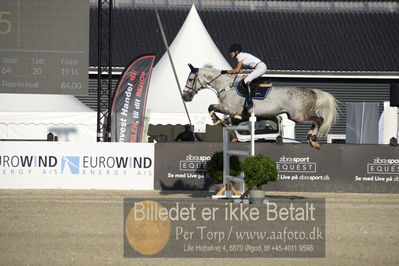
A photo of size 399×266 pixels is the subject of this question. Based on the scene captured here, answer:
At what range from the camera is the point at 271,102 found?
1931 centimetres

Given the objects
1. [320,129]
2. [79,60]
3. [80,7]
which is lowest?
[320,129]

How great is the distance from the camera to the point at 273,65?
3719 cm

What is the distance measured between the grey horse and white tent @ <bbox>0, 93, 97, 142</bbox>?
9043 mm

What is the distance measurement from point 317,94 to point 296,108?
66 cm

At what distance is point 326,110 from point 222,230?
8.79m

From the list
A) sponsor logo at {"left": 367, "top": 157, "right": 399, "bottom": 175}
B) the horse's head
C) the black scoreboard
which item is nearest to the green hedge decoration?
the horse's head

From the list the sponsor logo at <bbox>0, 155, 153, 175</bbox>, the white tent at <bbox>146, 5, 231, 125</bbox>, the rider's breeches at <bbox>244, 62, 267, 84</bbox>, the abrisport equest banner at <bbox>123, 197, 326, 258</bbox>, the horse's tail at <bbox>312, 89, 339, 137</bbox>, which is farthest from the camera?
the white tent at <bbox>146, 5, 231, 125</bbox>

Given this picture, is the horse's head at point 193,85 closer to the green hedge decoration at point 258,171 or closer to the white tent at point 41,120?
the green hedge decoration at point 258,171

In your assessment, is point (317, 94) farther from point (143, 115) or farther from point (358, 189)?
point (143, 115)

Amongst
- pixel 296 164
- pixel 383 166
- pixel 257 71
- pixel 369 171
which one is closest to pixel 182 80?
pixel 296 164

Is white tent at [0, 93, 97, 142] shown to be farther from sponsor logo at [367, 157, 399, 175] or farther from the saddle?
sponsor logo at [367, 157, 399, 175]

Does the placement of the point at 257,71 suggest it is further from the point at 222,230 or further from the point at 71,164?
the point at 222,230

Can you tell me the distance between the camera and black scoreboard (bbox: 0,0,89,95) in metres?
22.7

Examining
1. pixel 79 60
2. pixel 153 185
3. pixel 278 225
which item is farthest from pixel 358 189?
pixel 278 225
